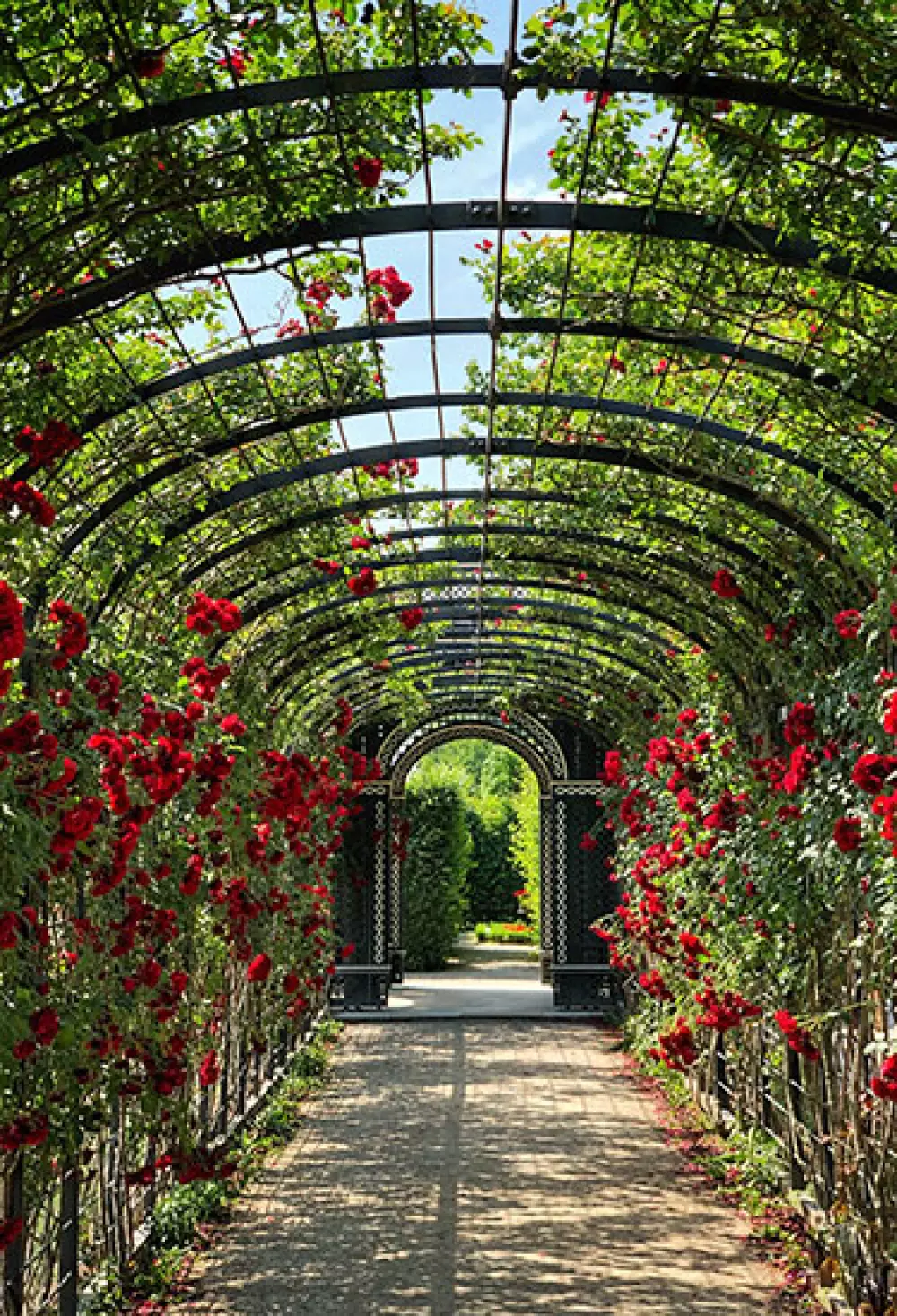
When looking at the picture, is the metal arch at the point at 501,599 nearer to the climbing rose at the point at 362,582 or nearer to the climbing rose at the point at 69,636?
the climbing rose at the point at 362,582

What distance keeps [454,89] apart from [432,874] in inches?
571

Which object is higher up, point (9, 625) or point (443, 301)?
point (443, 301)

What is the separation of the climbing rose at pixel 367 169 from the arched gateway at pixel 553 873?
983 centimetres

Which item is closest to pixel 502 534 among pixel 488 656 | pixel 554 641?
pixel 554 641

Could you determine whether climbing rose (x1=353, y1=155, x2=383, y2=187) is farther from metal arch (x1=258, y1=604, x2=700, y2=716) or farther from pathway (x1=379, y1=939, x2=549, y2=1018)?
pathway (x1=379, y1=939, x2=549, y2=1018)

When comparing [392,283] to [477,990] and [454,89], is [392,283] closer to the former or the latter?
[454,89]

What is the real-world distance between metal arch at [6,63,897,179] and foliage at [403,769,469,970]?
1405cm

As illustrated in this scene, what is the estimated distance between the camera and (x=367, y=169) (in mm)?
3217

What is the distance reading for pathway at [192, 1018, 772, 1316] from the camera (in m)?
4.78

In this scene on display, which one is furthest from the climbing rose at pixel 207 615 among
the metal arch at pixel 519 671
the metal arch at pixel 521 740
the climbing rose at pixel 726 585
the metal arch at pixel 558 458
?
the metal arch at pixel 521 740

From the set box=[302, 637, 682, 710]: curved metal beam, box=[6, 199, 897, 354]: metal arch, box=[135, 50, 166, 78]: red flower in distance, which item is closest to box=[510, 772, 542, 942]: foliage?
box=[302, 637, 682, 710]: curved metal beam

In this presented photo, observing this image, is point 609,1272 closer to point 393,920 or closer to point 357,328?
point 357,328

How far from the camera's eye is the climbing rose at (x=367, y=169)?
3.21 metres

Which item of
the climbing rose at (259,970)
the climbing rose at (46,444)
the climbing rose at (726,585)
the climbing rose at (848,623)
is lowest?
the climbing rose at (259,970)
